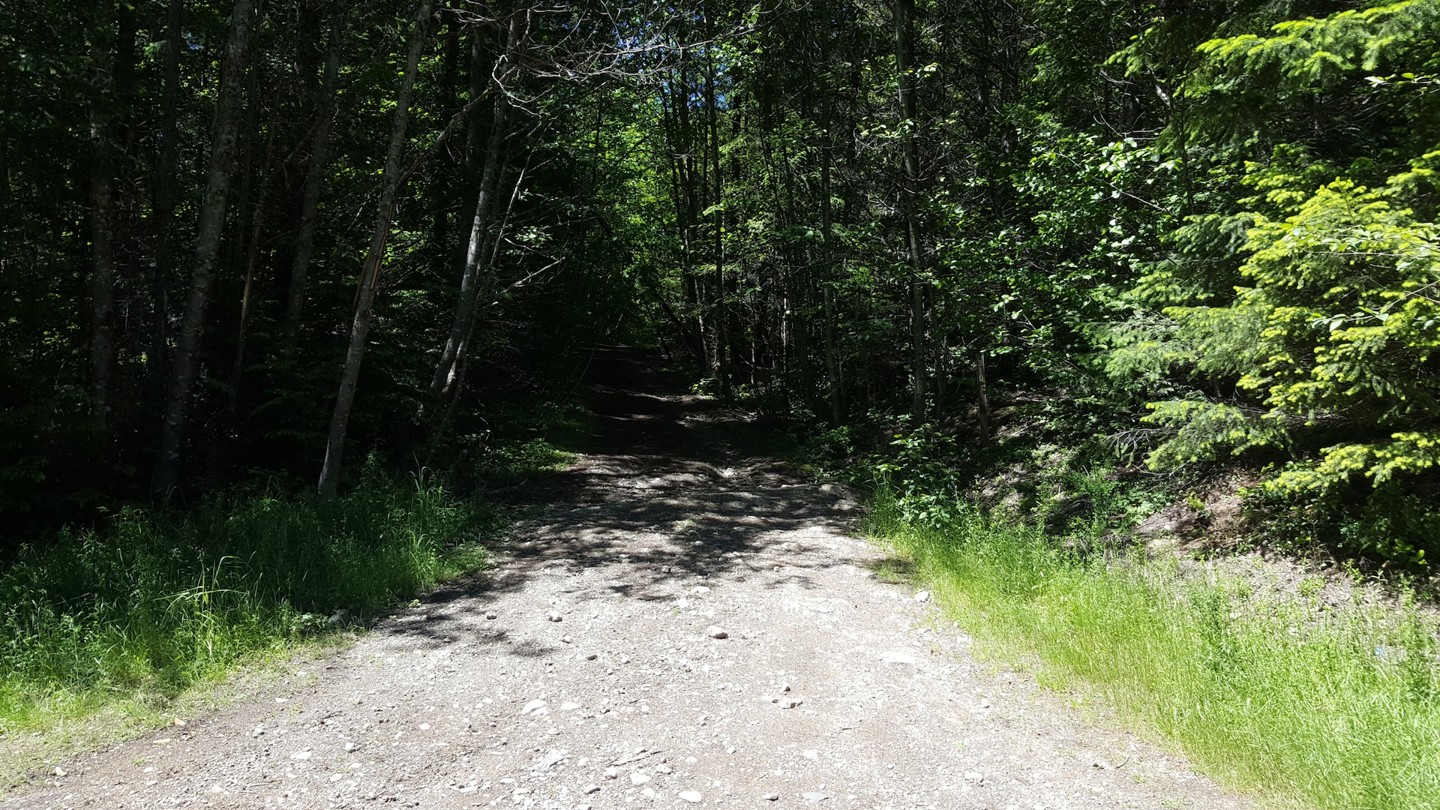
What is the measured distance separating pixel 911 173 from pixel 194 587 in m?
10.7

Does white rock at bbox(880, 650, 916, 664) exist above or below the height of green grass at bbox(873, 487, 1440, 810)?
below

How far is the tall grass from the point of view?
4719 mm

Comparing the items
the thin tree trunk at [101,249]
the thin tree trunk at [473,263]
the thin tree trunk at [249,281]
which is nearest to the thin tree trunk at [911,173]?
the thin tree trunk at [473,263]

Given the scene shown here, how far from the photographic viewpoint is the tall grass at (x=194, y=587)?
4719 millimetres

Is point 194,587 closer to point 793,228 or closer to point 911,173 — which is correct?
point 911,173

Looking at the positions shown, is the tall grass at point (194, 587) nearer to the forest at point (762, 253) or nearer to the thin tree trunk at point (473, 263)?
the forest at point (762, 253)

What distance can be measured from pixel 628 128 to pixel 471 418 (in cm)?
803

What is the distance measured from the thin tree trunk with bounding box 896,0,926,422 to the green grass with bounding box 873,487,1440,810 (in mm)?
5854

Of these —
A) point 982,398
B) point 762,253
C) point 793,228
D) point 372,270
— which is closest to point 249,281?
point 372,270

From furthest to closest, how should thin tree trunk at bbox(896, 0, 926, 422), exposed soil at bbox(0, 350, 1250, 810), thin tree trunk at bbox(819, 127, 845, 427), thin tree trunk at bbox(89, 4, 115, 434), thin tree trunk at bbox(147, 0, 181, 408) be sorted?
thin tree trunk at bbox(819, 127, 845, 427) < thin tree trunk at bbox(896, 0, 926, 422) < thin tree trunk at bbox(147, 0, 181, 408) < thin tree trunk at bbox(89, 4, 115, 434) < exposed soil at bbox(0, 350, 1250, 810)

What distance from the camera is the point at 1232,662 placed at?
14.7 ft

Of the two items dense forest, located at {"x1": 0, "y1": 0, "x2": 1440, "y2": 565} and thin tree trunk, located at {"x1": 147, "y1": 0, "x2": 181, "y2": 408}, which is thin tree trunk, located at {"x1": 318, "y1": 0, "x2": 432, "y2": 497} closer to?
dense forest, located at {"x1": 0, "y1": 0, "x2": 1440, "y2": 565}

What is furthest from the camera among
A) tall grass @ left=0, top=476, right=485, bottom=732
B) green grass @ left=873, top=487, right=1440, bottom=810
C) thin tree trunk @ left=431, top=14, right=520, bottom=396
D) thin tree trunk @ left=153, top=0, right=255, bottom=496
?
thin tree trunk @ left=431, top=14, right=520, bottom=396

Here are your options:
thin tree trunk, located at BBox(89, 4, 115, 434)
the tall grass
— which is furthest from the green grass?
thin tree trunk, located at BBox(89, 4, 115, 434)
